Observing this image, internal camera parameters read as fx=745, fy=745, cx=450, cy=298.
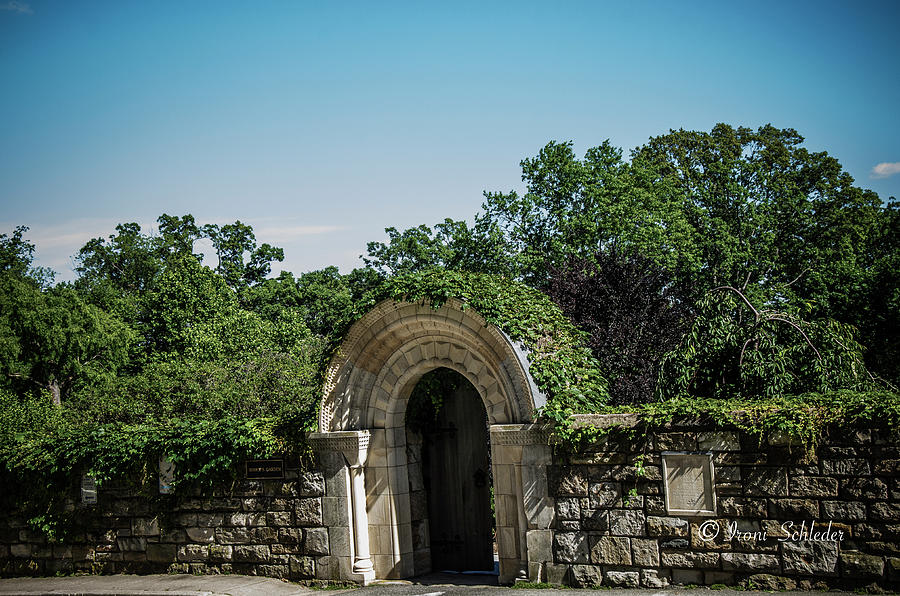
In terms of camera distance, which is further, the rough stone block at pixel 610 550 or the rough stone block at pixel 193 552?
the rough stone block at pixel 193 552

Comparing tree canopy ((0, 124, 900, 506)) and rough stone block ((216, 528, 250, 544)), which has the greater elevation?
tree canopy ((0, 124, 900, 506))

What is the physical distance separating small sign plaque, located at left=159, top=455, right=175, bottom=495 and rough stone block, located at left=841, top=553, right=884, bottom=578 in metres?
8.15

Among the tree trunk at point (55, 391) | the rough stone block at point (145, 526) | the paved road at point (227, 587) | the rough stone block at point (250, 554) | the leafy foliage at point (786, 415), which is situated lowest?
the paved road at point (227, 587)

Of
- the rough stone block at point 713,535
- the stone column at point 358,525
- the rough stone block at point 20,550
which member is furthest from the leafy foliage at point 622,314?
the rough stone block at point 20,550

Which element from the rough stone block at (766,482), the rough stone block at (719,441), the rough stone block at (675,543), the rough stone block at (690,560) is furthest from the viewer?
the rough stone block at (675,543)

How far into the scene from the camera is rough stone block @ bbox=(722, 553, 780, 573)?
727 cm

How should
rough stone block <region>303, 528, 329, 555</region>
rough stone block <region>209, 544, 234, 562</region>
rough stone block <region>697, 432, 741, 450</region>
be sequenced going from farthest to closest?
rough stone block <region>209, 544, 234, 562</region> < rough stone block <region>303, 528, 329, 555</region> < rough stone block <region>697, 432, 741, 450</region>

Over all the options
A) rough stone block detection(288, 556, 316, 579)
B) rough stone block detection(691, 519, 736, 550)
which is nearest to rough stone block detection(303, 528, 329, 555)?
rough stone block detection(288, 556, 316, 579)

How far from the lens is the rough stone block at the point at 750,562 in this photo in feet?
23.8

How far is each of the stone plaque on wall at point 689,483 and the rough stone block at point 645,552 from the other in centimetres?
41

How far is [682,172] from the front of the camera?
2691 cm

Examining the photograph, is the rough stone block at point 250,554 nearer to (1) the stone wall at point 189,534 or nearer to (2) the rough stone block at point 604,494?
(1) the stone wall at point 189,534

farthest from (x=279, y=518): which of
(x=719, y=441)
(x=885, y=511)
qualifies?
(x=885, y=511)

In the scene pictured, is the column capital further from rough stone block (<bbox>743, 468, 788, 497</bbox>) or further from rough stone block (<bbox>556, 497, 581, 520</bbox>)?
rough stone block (<bbox>743, 468, 788, 497</bbox>)
